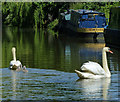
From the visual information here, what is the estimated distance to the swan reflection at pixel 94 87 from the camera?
13375 millimetres

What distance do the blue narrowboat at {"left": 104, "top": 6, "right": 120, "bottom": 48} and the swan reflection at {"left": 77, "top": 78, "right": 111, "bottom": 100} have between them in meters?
15.5

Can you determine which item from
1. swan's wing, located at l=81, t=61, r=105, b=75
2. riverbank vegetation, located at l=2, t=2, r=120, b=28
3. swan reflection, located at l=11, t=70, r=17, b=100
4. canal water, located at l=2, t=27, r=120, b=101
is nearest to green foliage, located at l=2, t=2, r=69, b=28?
riverbank vegetation, located at l=2, t=2, r=120, b=28

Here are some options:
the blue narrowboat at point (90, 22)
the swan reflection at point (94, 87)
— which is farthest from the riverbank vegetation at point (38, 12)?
the swan reflection at point (94, 87)

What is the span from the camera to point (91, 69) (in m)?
16.4

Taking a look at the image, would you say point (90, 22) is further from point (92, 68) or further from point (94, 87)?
point (94, 87)

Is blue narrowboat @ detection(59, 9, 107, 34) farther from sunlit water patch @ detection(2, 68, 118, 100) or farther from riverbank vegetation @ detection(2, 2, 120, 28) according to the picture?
sunlit water patch @ detection(2, 68, 118, 100)

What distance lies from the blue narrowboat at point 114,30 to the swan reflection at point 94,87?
50.7 feet

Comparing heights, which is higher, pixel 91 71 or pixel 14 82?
pixel 91 71

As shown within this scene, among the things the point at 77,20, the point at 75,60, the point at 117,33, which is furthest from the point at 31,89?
the point at 77,20

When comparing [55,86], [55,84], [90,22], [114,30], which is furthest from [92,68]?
[90,22]

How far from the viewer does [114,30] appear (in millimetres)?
32531

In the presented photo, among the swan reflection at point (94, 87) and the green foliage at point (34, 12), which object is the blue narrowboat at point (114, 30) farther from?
the green foliage at point (34, 12)

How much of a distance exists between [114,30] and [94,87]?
17897 mm

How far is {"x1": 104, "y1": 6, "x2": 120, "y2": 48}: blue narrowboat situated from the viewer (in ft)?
105
